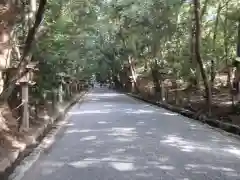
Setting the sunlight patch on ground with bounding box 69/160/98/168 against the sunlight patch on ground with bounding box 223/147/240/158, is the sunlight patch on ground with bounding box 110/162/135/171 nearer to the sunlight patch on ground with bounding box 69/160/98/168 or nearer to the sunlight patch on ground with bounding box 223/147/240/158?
the sunlight patch on ground with bounding box 69/160/98/168

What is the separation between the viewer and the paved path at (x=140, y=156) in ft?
26.7

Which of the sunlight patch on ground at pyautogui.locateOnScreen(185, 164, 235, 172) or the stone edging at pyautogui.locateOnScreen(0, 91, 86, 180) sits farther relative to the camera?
the stone edging at pyautogui.locateOnScreen(0, 91, 86, 180)

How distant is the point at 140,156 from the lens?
9914 millimetres

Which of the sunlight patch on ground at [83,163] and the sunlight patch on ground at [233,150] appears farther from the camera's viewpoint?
the sunlight patch on ground at [233,150]

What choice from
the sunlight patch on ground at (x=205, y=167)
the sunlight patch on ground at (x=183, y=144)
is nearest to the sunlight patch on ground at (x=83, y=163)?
the sunlight patch on ground at (x=205, y=167)

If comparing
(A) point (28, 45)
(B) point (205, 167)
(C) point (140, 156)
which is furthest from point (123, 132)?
(A) point (28, 45)

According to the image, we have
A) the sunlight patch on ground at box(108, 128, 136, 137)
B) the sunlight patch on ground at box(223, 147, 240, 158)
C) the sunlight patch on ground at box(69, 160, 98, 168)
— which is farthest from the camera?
the sunlight patch on ground at box(108, 128, 136, 137)

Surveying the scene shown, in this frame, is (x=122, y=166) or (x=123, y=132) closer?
(x=122, y=166)

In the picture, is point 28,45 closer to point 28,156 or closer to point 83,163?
point 83,163

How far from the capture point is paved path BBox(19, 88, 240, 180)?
813 centimetres

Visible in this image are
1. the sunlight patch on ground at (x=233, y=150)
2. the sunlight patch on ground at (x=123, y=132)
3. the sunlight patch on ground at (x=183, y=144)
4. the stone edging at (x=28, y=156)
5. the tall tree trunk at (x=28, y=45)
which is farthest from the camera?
the sunlight patch on ground at (x=123, y=132)

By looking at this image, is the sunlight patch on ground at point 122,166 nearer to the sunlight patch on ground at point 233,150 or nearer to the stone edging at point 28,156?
the stone edging at point 28,156

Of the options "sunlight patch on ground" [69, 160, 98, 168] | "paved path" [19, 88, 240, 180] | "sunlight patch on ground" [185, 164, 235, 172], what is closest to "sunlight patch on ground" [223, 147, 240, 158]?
"paved path" [19, 88, 240, 180]

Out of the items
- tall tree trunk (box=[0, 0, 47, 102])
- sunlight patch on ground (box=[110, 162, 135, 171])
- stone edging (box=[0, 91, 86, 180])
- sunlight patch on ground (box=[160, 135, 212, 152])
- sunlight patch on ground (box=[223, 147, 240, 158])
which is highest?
tall tree trunk (box=[0, 0, 47, 102])
